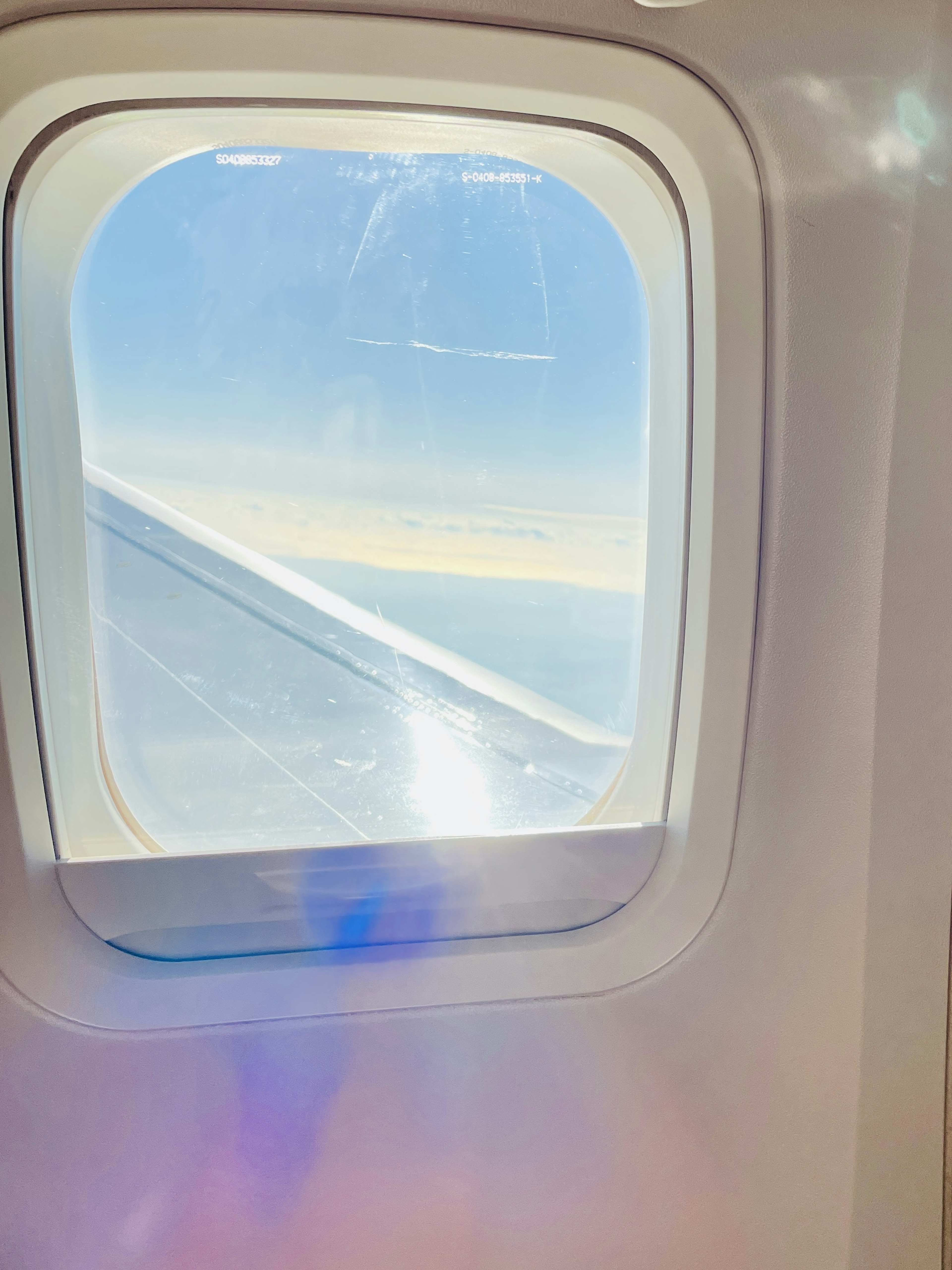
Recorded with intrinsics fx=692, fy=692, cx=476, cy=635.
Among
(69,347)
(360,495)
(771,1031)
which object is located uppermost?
(69,347)

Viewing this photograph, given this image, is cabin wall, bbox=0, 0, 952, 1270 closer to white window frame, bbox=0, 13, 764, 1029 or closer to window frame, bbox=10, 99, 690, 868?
white window frame, bbox=0, 13, 764, 1029

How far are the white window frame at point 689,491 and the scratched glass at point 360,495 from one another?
0.46 feet

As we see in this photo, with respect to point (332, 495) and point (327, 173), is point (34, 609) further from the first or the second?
point (327, 173)

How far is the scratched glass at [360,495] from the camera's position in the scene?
111cm

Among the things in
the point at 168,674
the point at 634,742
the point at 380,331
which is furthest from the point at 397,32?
the point at 634,742

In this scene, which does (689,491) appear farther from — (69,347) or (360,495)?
(69,347)

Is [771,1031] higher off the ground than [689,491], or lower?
lower

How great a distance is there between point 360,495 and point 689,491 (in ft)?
1.78

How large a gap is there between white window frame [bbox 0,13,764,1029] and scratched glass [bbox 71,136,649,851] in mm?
140

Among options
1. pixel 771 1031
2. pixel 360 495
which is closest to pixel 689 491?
pixel 360 495

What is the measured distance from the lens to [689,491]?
1.12 meters

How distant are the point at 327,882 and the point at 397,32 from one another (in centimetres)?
119

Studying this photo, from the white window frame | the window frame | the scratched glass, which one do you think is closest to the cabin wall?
the white window frame

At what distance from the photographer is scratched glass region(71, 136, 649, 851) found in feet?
3.65
